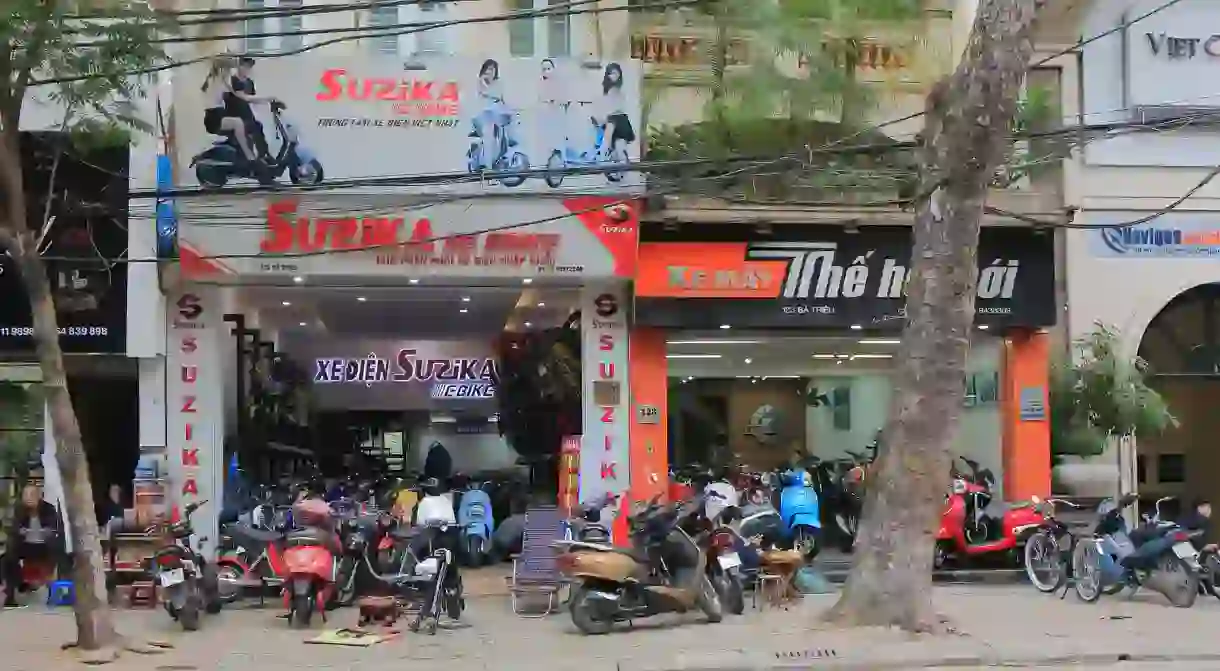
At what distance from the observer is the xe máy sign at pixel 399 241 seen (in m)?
13.7

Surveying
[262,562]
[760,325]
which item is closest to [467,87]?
[760,325]

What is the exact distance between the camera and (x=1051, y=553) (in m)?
13.6

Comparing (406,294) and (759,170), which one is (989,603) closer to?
(759,170)

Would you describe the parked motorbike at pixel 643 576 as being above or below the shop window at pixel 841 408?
below

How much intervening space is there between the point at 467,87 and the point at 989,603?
27.9 feet

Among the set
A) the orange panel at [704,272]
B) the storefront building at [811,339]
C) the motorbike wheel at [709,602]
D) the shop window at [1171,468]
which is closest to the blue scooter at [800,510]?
the storefront building at [811,339]

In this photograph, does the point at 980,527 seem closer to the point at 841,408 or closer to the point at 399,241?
the point at 841,408

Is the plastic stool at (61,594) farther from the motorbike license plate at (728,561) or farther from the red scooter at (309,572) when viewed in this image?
the motorbike license plate at (728,561)

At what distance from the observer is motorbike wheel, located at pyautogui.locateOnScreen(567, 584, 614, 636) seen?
10797 mm

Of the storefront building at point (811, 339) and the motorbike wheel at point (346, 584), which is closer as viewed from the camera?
the motorbike wheel at point (346, 584)

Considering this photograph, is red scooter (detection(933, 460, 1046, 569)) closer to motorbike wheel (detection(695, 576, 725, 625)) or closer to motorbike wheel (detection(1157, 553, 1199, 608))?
motorbike wheel (detection(1157, 553, 1199, 608))

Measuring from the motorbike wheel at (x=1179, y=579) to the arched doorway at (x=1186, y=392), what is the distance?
445cm

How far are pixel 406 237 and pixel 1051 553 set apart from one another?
849cm

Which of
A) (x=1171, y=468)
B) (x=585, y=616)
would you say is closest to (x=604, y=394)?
(x=585, y=616)
